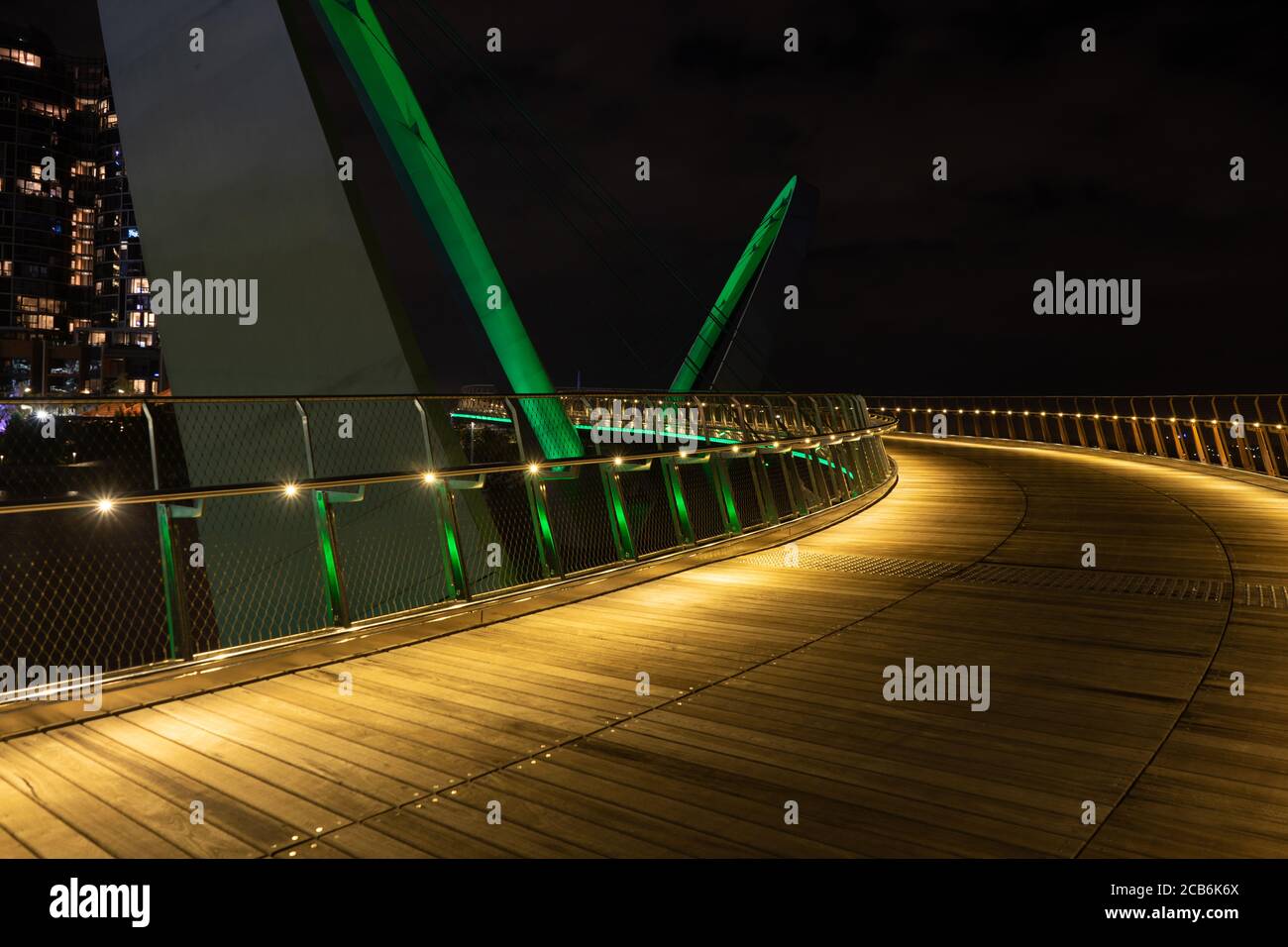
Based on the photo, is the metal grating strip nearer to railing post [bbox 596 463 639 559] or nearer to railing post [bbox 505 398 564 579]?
railing post [bbox 596 463 639 559]

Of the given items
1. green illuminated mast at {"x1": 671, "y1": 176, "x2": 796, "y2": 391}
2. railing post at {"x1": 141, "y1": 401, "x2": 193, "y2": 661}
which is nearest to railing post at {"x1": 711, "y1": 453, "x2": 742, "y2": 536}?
railing post at {"x1": 141, "y1": 401, "x2": 193, "y2": 661}

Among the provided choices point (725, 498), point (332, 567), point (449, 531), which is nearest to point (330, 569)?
point (332, 567)

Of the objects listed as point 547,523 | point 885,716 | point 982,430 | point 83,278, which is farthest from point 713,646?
point 83,278

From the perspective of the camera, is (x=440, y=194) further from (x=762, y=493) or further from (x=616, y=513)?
(x=616, y=513)

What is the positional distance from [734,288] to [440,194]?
101 feet

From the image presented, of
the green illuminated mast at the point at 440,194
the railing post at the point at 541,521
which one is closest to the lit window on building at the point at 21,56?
the green illuminated mast at the point at 440,194

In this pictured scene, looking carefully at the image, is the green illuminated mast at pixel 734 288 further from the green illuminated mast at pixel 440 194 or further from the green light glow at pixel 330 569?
the green light glow at pixel 330 569

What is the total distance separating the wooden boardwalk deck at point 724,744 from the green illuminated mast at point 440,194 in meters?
9.97

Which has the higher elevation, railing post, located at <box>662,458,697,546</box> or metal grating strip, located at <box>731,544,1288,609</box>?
railing post, located at <box>662,458,697,546</box>

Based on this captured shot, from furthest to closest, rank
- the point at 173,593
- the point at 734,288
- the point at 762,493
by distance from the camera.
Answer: the point at 734,288
the point at 762,493
the point at 173,593

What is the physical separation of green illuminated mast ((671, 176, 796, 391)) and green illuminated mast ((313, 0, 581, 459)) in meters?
23.6

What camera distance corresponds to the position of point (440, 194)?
1753 centimetres

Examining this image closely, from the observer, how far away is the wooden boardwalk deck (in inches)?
145
